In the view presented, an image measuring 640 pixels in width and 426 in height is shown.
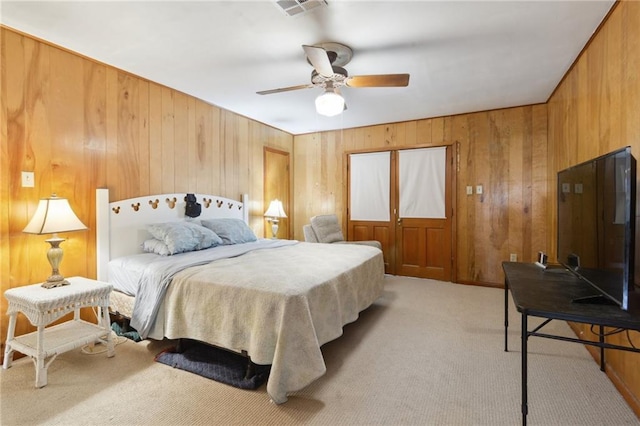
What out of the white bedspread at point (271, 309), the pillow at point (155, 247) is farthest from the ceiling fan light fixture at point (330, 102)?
the pillow at point (155, 247)

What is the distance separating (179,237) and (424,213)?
354 centimetres

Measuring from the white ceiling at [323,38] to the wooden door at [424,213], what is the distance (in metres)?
1.34

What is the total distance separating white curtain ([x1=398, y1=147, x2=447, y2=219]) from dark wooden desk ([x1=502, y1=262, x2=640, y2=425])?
8.64 feet

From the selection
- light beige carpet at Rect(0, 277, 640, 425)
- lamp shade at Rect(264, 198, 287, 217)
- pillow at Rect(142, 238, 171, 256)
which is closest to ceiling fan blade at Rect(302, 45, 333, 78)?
pillow at Rect(142, 238, 171, 256)

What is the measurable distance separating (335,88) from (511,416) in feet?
8.72

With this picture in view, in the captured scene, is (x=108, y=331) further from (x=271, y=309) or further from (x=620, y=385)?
(x=620, y=385)

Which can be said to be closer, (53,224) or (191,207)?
(53,224)

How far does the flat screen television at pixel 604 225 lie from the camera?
51.2 inches

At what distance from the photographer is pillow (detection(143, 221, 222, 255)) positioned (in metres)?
2.93

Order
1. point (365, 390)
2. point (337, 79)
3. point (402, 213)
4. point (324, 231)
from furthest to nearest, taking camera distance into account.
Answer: point (402, 213) < point (324, 231) < point (337, 79) < point (365, 390)

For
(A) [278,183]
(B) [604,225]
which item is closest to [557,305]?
(B) [604,225]

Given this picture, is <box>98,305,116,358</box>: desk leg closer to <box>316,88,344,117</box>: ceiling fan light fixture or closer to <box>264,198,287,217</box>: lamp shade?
<box>316,88,344,117</box>: ceiling fan light fixture

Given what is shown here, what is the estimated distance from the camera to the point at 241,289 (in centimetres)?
200

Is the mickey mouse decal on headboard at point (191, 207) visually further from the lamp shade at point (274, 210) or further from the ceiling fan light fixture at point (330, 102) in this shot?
the ceiling fan light fixture at point (330, 102)
